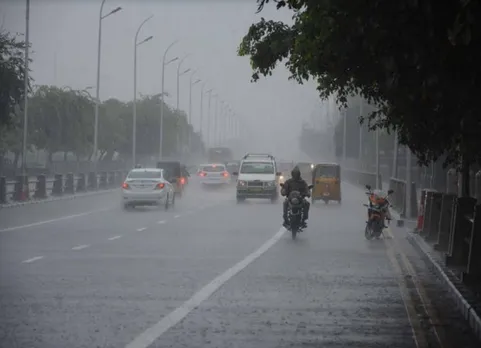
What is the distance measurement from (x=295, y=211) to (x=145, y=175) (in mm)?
17412

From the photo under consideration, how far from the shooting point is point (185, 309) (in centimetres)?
1355

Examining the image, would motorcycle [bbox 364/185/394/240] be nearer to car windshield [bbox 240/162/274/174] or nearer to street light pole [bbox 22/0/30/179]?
street light pole [bbox 22/0/30/179]

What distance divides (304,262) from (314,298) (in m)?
6.18

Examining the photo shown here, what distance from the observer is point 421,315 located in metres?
13.6

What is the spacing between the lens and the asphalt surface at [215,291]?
11547 mm

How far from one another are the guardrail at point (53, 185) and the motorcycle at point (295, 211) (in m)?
19.5

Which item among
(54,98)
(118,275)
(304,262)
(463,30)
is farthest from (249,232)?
(54,98)

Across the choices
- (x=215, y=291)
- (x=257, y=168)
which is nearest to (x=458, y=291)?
(x=215, y=291)

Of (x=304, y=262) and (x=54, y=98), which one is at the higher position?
(x=54, y=98)

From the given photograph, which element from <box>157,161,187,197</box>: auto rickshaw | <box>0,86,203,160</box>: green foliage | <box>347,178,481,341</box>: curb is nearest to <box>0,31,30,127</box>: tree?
<box>157,161,187,197</box>: auto rickshaw

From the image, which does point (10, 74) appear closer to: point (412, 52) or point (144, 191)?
point (144, 191)

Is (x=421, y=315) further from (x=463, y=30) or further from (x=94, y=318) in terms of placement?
(x=463, y=30)

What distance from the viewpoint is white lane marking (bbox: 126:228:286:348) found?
11.0 metres

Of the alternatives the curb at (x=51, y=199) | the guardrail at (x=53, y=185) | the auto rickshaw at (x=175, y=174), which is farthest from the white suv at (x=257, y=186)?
the guardrail at (x=53, y=185)
